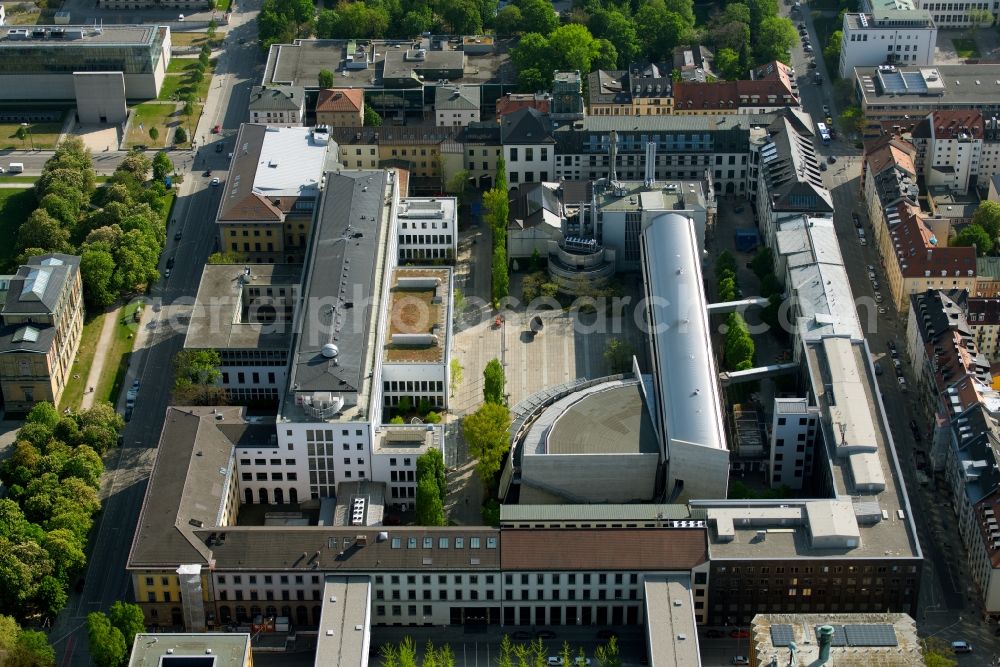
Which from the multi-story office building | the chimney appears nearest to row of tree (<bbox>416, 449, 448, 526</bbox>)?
the multi-story office building

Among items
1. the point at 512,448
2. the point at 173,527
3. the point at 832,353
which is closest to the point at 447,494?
the point at 512,448

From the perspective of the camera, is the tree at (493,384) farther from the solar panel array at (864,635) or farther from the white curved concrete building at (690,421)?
the solar panel array at (864,635)

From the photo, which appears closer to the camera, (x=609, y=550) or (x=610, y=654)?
(x=610, y=654)

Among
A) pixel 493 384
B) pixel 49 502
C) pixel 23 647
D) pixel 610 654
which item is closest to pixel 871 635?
pixel 610 654

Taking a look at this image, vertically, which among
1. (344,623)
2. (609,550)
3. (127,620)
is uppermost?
(609,550)

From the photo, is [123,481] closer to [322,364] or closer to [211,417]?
[211,417]

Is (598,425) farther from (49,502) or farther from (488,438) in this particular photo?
(49,502)
